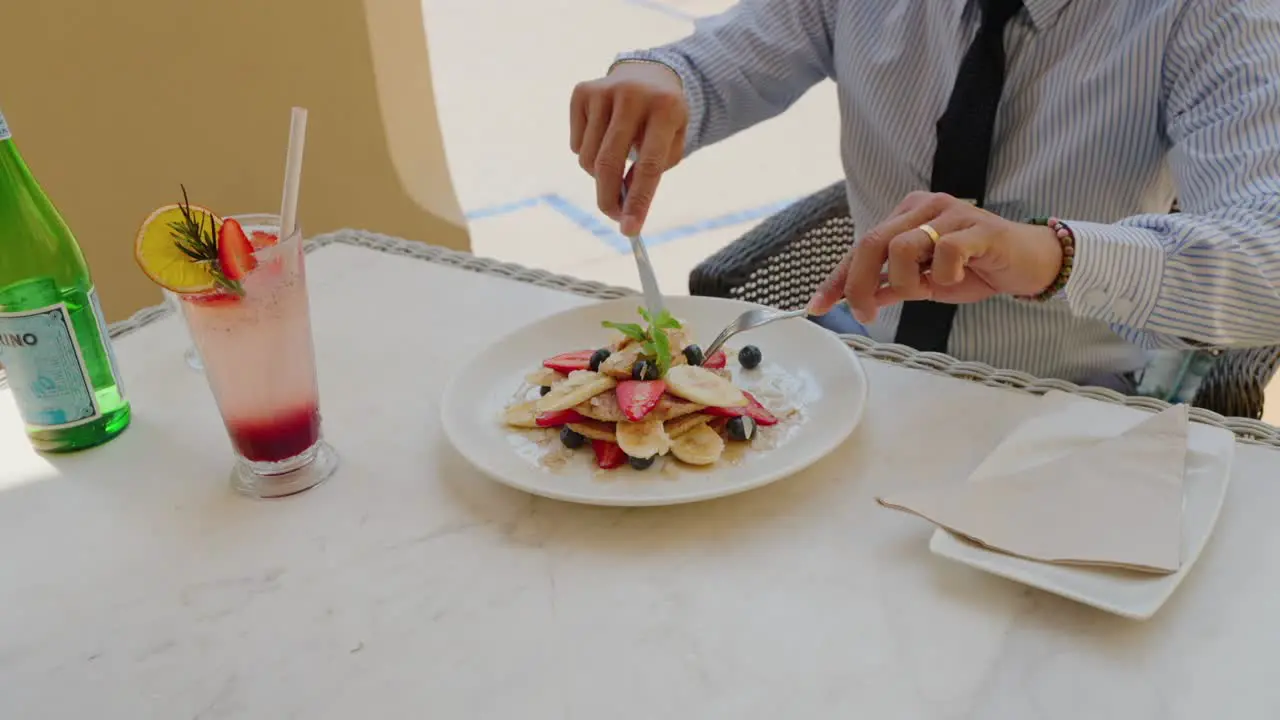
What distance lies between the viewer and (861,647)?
0.61 m

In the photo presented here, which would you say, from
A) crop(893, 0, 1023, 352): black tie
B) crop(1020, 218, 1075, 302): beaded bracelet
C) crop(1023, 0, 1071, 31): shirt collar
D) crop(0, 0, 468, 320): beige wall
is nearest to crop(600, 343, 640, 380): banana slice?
crop(1020, 218, 1075, 302): beaded bracelet

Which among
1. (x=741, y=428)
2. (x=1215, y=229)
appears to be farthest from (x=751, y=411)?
(x=1215, y=229)

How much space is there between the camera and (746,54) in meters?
1.39

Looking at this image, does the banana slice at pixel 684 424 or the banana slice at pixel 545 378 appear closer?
the banana slice at pixel 684 424

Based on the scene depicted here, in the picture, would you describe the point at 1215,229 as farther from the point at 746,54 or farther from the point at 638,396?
the point at 746,54

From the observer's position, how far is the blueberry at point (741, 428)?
0.81 meters

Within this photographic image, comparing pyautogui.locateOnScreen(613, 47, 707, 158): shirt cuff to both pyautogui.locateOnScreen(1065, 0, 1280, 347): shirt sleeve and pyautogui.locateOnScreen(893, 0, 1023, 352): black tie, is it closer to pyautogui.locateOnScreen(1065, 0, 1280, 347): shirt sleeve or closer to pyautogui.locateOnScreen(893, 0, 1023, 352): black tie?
pyautogui.locateOnScreen(893, 0, 1023, 352): black tie

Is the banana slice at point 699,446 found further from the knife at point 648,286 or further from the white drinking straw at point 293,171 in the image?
the white drinking straw at point 293,171

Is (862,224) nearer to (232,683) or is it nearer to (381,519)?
(381,519)

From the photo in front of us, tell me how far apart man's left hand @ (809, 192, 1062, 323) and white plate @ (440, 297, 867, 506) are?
8 centimetres

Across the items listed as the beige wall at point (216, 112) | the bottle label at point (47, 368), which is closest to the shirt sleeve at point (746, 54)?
the bottle label at point (47, 368)

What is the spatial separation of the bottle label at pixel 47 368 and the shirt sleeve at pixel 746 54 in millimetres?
817

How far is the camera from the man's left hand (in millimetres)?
825

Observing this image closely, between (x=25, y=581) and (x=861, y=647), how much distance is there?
0.62 m
